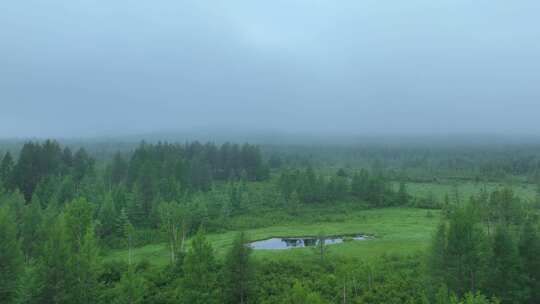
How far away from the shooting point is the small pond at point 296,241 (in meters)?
55.2

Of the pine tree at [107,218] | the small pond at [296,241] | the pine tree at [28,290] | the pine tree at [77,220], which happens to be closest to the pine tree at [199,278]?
the pine tree at [77,220]

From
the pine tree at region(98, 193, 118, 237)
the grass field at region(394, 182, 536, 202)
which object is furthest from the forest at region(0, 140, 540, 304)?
the grass field at region(394, 182, 536, 202)

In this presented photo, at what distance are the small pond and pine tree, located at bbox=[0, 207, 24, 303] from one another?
33.5 m

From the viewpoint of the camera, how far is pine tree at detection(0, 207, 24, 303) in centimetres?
2545

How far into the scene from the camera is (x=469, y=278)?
89.4 ft

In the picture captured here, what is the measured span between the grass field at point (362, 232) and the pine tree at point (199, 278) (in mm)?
13573

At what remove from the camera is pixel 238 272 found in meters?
31.7

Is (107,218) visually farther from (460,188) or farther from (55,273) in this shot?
(460,188)

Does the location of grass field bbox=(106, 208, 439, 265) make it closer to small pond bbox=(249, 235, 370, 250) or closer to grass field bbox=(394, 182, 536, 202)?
small pond bbox=(249, 235, 370, 250)

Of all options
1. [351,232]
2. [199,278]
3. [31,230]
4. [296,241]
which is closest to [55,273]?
[199,278]

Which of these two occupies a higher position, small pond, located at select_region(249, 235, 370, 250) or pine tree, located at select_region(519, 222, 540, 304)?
pine tree, located at select_region(519, 222, 540, 304)

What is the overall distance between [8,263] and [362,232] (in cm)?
5135

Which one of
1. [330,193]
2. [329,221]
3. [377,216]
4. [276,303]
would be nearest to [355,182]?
[330,193]

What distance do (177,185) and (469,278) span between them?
191ft
